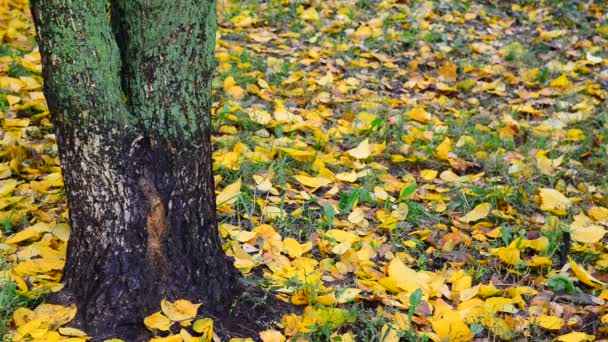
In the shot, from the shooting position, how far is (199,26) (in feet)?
6.03

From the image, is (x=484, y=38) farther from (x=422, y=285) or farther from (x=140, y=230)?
(x=140, y=230)

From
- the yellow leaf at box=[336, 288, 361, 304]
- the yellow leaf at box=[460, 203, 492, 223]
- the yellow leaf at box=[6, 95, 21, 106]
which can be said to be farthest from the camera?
the yellow leaf at box=[6, 95, 21, 106]

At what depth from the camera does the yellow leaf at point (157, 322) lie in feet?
6.29

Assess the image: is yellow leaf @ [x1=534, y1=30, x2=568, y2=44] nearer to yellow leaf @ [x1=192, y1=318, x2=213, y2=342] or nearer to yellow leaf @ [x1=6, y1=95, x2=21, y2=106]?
yellow leaf @ [x1=6, y1=95, x2=21, y2=106]

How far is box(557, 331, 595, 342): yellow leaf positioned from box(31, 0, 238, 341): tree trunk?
3.68 ft

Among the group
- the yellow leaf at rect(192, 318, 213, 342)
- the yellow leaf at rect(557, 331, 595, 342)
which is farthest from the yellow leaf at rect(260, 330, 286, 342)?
the yellow leaf at rect(557, 331, 595, 342)

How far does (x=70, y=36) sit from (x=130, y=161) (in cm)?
37

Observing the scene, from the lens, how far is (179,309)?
1955mm

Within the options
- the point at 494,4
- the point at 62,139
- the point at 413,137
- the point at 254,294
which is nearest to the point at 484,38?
the point at 494,4

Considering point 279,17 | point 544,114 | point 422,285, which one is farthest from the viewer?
point 279,17

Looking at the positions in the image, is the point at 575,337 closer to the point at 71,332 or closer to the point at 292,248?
the point at 292,248

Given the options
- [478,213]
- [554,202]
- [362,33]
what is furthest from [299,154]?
[362,33]

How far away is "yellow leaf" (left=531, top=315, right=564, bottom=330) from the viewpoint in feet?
7.26

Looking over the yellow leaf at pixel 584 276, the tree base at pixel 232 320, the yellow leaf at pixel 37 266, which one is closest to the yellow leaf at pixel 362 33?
the yellow leaf at pixel 584 276
